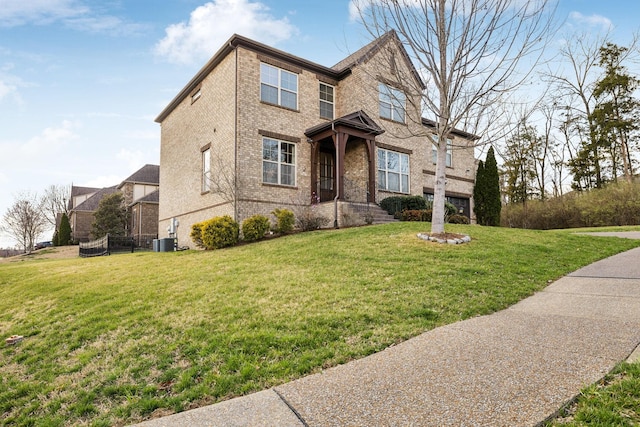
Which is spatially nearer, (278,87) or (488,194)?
(278,87)

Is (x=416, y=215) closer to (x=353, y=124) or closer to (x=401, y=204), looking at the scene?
(x=401, y=204)

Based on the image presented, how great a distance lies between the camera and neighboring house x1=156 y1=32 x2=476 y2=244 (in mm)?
14094

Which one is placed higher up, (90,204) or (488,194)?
(90,204)

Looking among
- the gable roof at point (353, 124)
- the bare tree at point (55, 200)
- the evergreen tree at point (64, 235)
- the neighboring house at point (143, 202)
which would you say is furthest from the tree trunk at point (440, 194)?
the bare tree at point (55, 200)

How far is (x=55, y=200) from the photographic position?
52406 millimetres

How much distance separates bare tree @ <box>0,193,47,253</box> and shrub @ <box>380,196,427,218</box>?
42.7 m

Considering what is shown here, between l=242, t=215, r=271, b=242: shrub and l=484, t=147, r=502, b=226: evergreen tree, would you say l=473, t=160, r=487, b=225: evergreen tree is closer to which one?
l=484, t=147, r=502, b=226: evergreen tree

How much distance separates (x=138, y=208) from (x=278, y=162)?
63.8 ft

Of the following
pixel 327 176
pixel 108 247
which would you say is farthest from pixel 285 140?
pixel 108 247

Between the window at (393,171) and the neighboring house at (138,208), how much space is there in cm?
1896

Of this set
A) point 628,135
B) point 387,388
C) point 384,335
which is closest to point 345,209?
point 384,335

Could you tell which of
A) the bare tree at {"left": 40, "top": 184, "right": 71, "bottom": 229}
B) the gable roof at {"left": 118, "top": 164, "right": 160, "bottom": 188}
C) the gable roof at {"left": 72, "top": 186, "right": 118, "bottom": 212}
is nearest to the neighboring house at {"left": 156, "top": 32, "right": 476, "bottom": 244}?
the gable roof at {"left": 118, "top": 164, "right": 160, "bottom": 188}

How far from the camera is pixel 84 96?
13.5 metres

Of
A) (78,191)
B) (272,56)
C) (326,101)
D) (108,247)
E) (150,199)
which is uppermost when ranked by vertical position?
(272,56)
